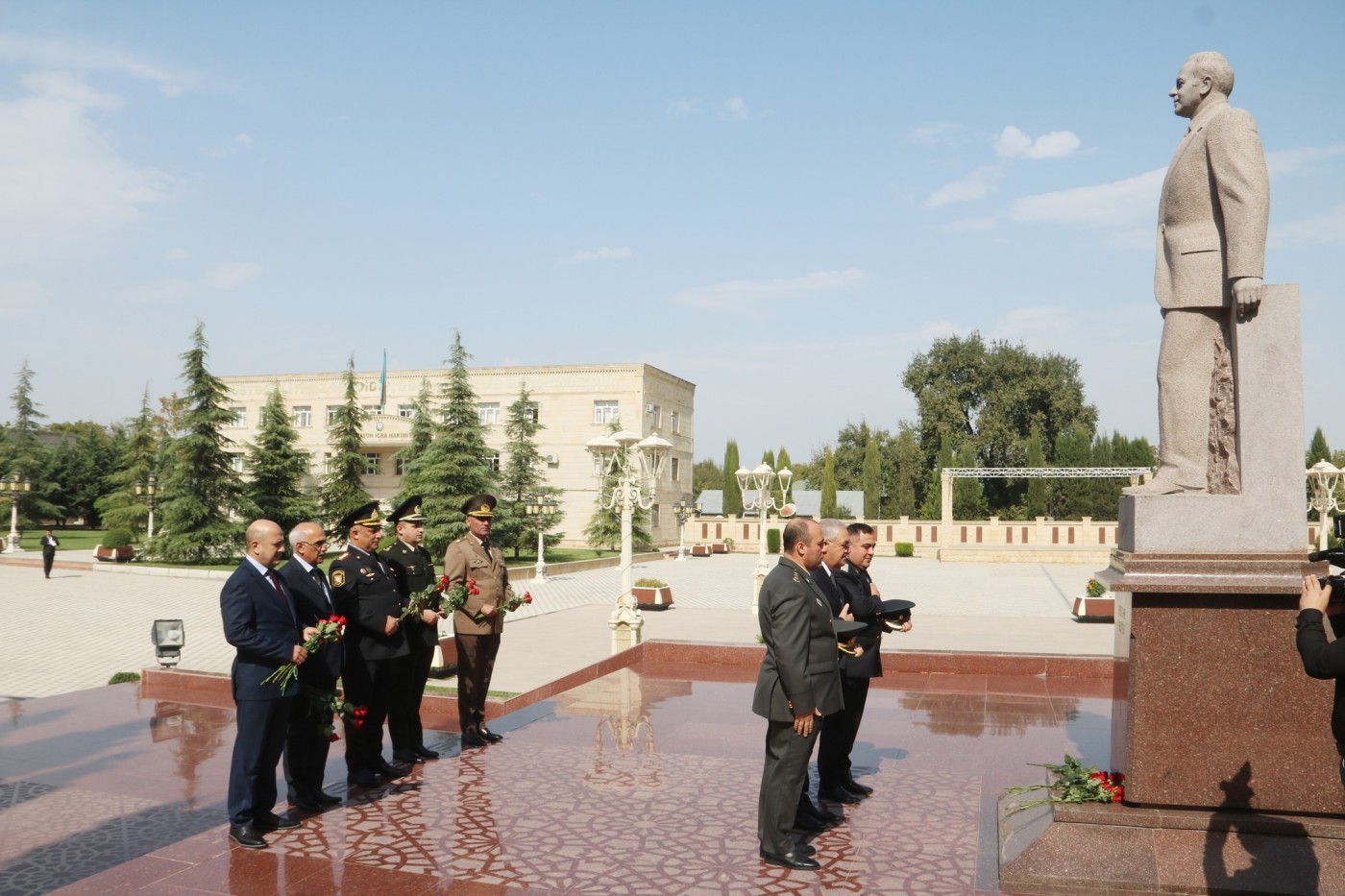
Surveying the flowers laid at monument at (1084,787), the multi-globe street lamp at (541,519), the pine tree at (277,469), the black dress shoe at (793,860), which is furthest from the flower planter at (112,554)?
the flowers laid at monument at (1084,787)

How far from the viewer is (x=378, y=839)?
480 centimetres

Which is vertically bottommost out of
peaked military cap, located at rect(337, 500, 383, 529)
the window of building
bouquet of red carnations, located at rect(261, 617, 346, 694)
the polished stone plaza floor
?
the polished stone plaza floor

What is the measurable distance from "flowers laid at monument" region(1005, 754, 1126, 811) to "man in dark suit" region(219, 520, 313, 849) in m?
3.78

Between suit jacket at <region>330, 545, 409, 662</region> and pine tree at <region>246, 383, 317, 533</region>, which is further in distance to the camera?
pine tree at <region>246, 383, 317, 533</region>

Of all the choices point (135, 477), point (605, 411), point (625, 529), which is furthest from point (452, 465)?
point (625, 529)

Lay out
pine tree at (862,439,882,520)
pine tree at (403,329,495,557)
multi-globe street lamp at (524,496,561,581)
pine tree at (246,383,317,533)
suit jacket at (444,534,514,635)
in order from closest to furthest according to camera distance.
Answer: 1. suit jacket at (444,534,514,635)
2. multi-globe street lamp at (524,496,561,581)
3. pine tree at (403,329,495,557)
4. pine tree at (246,383,317,533)
5. pine tree at (862,439,882,520)

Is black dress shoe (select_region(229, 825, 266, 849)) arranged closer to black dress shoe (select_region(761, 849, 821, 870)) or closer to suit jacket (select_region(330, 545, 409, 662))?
suit jacket (select_region(330, 545, 409, 662))

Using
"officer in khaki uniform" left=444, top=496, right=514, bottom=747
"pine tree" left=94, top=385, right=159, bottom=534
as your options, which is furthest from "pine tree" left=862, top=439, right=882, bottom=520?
"officer in khaki uniform" left=444, top=496, right=514, bottom=747

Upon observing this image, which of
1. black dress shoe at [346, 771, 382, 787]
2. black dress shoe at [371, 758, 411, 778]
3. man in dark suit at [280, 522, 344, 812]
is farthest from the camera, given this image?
black dress shoe at [371, 758, 411, 778]

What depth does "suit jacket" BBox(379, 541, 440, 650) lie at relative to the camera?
20.5ft

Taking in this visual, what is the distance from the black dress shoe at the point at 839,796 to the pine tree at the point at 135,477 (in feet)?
123

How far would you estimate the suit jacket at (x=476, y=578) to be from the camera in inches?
261

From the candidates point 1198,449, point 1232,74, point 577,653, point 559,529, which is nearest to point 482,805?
point 1198,449

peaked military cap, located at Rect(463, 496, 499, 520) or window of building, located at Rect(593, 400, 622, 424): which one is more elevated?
window of building, located at Rect(593, 400, 622, 424)
